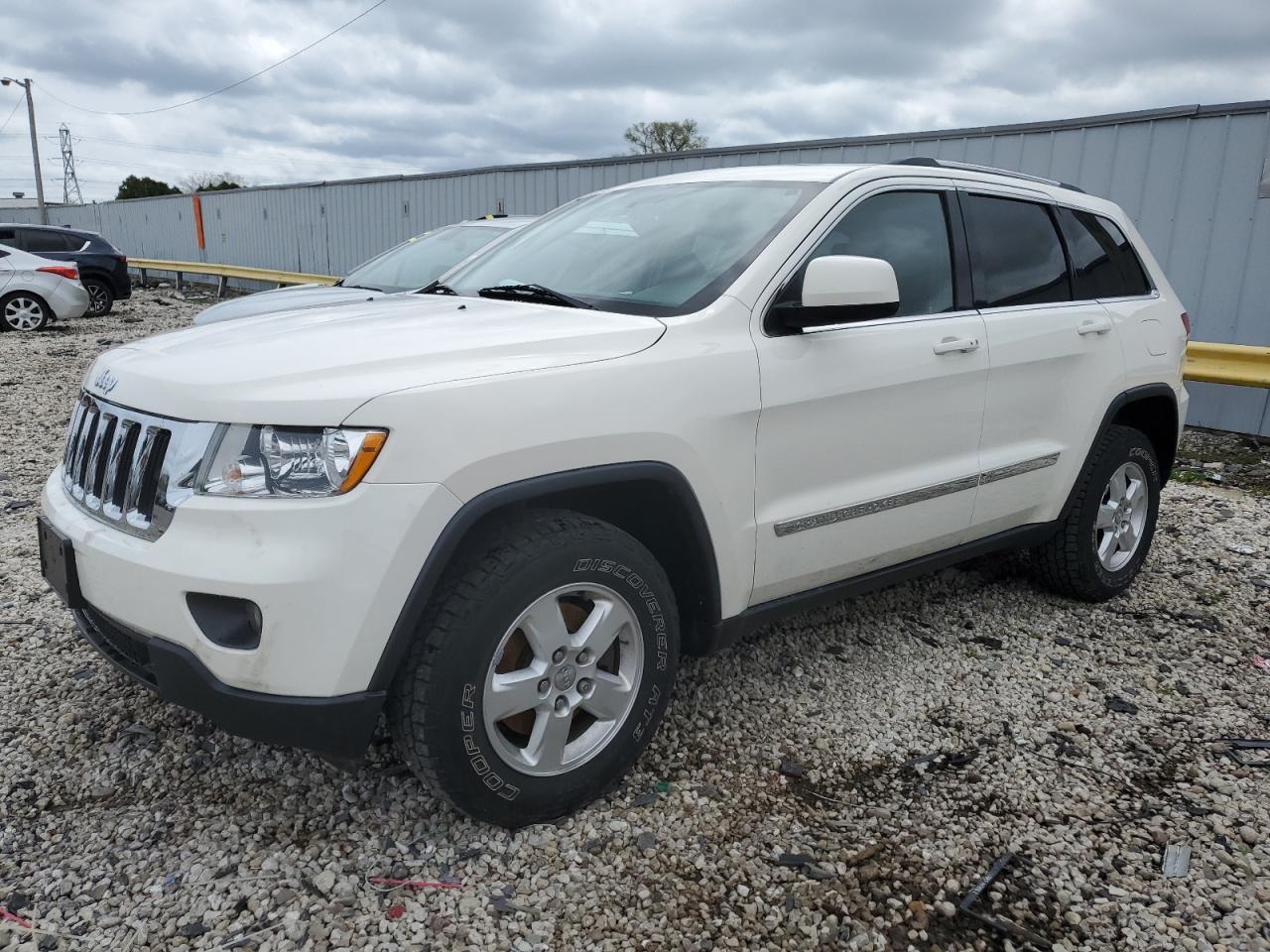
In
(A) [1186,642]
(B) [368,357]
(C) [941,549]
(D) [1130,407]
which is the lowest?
(A) [1186,642]

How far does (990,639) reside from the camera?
3.89 metres

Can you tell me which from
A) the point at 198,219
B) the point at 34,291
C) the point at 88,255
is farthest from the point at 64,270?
the point at 198,219

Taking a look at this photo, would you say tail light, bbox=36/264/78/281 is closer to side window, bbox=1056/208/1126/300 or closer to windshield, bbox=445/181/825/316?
windshield, bbox=445/181/825/316

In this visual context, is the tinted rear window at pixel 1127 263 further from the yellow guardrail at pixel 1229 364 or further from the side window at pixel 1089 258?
the yellow guardrail at pixel 1229 364

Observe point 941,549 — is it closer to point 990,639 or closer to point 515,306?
point 990,639

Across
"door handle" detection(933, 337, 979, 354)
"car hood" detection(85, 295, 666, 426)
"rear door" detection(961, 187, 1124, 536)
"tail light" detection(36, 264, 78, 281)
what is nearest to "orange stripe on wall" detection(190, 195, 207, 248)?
→ "tail light" detection(36, 264, 78, 281)

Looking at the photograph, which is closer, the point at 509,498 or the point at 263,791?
the point at 509,498

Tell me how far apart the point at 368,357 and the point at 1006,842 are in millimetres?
2074

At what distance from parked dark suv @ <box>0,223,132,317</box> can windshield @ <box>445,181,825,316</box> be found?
14.8 metres

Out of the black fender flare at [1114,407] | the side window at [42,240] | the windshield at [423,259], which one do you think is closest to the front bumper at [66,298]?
the side window at [42,240]

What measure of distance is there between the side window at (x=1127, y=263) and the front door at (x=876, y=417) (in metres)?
1.17

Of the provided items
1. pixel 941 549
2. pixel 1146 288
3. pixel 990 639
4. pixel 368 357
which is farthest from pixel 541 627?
pixel 1146 288

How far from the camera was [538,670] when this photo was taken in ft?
7.81

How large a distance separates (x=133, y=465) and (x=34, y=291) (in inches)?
533
